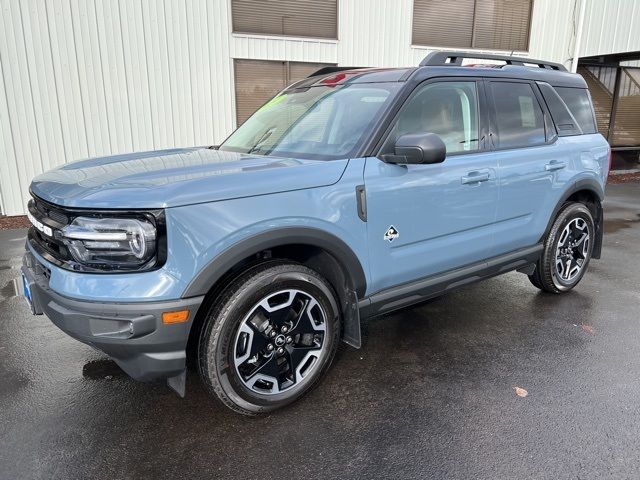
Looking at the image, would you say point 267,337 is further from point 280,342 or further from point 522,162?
point 522,162

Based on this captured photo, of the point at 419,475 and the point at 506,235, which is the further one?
the point at 506,235

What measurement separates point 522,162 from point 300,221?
2019mm

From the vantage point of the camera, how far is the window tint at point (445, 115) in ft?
9.97

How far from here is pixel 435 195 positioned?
10.0 ft

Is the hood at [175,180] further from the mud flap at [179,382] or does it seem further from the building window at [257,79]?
the building window at [257,79]

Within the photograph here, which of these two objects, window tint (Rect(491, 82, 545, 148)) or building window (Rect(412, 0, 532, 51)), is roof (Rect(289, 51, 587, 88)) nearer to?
window tint (Rect(491, 82, 545, 148))

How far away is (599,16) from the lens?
36.1ft

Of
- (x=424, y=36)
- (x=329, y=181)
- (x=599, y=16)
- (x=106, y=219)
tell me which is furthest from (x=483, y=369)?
(x=599, y=16)

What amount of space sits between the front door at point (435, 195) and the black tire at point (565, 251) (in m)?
0.96

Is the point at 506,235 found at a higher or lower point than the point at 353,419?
higher

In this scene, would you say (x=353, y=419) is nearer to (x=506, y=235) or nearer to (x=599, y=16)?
(x=506, y=235)

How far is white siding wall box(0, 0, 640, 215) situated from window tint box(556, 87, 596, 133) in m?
5.62

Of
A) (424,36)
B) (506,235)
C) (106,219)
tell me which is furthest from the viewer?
(424,36)

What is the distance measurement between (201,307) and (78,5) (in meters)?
6.92
